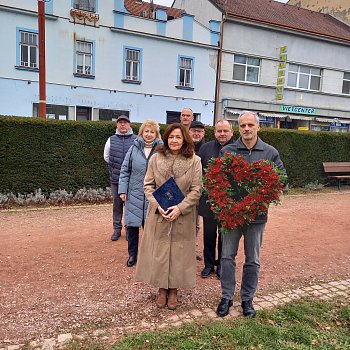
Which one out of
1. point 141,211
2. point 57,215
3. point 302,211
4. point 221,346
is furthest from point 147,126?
point 302,211

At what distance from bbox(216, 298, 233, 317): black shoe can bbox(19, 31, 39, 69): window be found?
16.7 m

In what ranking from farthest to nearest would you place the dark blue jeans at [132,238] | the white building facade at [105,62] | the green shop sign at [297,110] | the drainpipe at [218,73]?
the green shop sign at [297,110], the drainpipe at [218,73], the white building facade at [105,62], the dark blue jeans at [132,238]

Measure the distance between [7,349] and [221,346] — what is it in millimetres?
1742

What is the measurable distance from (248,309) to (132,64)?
1788 centimetres

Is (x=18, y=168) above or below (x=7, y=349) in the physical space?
above

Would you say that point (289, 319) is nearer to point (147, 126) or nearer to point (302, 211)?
point (147, 126)

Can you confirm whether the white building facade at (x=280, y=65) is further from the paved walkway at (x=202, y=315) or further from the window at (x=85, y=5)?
the paved walkway at (x=202, y=315)

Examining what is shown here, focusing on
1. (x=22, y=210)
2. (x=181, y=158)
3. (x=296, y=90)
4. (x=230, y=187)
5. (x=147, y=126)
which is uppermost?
(x=296, y=90)

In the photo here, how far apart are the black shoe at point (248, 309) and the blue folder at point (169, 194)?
1219mm

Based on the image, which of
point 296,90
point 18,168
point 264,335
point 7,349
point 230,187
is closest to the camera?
point 7,349

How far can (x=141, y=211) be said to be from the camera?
4582mm

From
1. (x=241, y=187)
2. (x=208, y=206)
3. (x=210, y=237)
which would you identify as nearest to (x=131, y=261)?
(x=210, y=237)

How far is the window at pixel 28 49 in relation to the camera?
56.1ft

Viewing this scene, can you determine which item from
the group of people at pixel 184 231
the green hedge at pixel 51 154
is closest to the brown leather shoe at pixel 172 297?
the group of people at pixel 184 231
